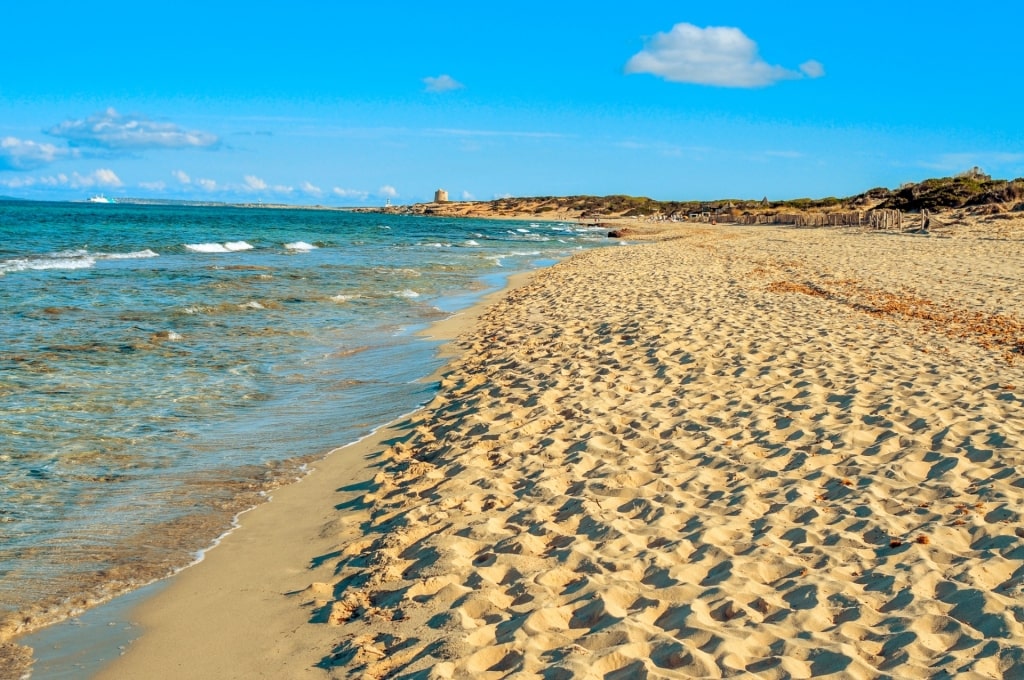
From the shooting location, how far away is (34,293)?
1931 centimetres

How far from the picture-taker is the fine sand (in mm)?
3672

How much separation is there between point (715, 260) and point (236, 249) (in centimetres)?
2477

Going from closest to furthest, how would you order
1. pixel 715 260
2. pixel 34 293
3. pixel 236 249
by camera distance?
pixel 34 293 → pixel 715 260 → pixel 236 249

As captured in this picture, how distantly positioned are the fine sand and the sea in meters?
0.58

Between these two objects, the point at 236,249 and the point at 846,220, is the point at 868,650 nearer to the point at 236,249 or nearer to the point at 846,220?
the point at 236,249

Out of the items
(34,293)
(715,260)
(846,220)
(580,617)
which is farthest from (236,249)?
(580,617)

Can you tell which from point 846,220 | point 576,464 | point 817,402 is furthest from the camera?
point 846,220

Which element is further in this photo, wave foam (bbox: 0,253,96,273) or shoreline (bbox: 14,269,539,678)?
wave foam (bbox: 0,253,96,273)

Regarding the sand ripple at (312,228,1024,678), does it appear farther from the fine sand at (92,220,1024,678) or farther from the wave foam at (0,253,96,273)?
the wave foam at (0,253,96,273)

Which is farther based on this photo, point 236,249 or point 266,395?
point 236,249

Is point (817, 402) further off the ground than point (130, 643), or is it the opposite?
point (817, 402)

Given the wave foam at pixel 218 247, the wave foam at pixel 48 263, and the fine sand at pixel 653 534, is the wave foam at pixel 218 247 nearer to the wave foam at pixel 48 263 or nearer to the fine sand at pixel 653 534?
the wave foam at pixel 48 263

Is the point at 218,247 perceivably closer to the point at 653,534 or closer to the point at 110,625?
the point at 110,625

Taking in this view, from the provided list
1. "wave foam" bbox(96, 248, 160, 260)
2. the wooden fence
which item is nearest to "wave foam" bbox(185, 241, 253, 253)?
"wave foam" bbox(96, 248, 160, 260)
